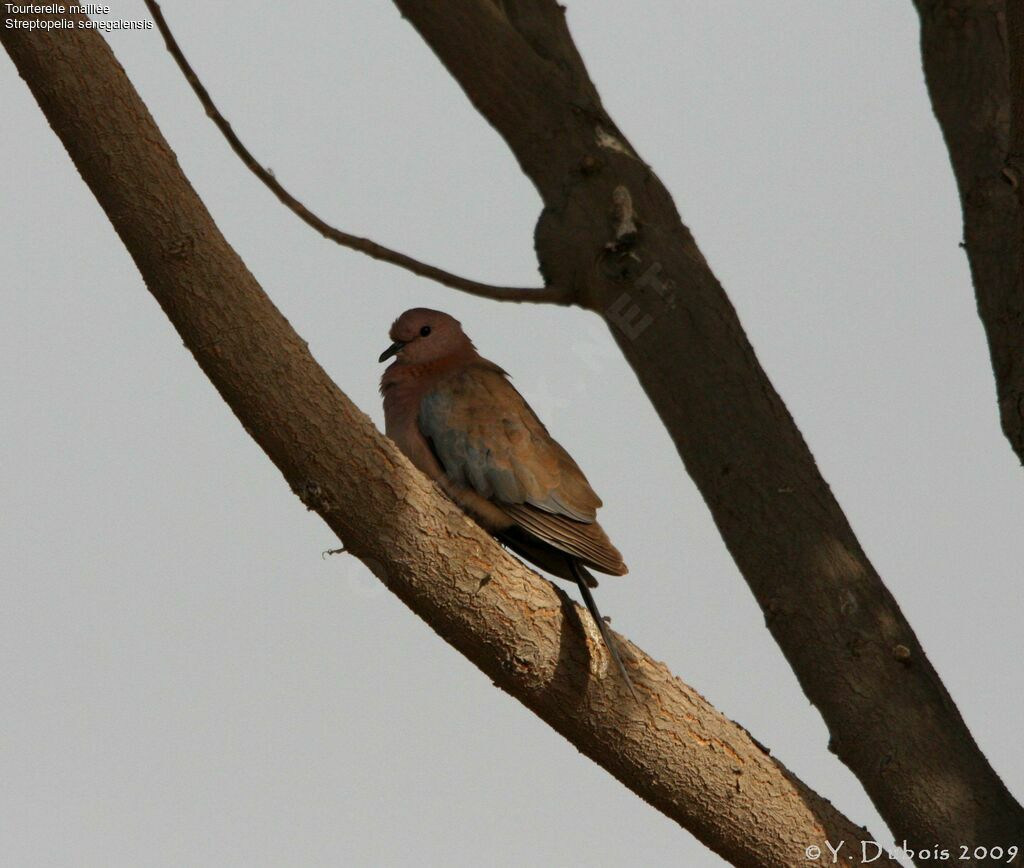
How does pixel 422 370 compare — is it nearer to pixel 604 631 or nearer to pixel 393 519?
pixel 604 631

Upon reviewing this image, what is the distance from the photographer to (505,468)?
4582 mm

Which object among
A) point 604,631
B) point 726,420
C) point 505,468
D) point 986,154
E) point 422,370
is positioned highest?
point 986,154

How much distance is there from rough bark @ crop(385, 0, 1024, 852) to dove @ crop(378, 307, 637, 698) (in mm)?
479

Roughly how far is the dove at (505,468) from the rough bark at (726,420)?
18.9 inches

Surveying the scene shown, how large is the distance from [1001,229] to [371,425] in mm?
2339

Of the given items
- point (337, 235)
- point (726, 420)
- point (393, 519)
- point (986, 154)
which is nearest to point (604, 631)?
point (393, 519)

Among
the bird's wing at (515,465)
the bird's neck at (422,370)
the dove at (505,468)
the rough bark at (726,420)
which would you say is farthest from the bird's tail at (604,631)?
the bird's neck at (422,370)

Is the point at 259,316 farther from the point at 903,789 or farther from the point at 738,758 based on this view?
the point at 903,789

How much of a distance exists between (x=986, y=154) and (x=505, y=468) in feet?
6.52

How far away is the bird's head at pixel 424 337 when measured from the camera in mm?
5371

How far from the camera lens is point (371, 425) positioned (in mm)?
3557

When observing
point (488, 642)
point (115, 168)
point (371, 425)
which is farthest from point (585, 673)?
point (115, 168)

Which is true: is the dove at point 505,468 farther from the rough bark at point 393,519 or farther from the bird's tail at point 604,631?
the rough bark at point 393,519

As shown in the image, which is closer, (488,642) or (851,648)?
(488,642)
